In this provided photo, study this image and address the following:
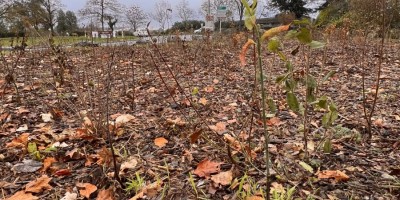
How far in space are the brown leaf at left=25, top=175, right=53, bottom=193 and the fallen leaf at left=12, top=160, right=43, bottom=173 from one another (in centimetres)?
16

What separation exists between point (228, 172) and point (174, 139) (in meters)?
0.56

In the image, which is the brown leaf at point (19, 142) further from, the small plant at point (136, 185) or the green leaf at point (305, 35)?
the green leaf at point (305, 35)

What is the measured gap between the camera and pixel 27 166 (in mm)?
1698

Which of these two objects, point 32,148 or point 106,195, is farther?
point 32,148

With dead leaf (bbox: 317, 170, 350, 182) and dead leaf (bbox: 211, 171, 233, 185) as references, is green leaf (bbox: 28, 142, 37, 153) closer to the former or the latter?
dead leaf (bbox: 211, 171, 233, 185)

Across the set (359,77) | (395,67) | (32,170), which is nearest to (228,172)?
(32,170)

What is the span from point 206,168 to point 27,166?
3.13ft

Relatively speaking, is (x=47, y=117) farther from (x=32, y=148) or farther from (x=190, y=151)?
(x=190, y=151)

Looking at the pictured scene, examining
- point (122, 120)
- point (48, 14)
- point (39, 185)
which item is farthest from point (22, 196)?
point (48, 14)

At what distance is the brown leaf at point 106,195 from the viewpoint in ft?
4.59

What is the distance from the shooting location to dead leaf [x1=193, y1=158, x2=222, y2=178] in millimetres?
1559

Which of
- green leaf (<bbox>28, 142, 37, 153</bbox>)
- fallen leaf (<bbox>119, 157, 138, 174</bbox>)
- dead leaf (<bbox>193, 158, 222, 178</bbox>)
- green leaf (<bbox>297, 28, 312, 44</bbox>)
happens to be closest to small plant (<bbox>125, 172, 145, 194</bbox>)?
fallen leaf (<bbox>119, 157, 138, 174</bbox>)

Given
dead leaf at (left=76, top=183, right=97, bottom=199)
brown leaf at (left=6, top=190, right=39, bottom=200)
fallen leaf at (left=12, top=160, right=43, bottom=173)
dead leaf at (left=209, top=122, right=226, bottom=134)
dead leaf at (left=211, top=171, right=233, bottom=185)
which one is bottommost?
brown leaf at (left=6, top=190, right=39, bottom=200)

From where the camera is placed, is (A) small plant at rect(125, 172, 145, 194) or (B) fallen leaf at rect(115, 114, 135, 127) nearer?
(A) small plant at rect(125, 172, 145, 194)
